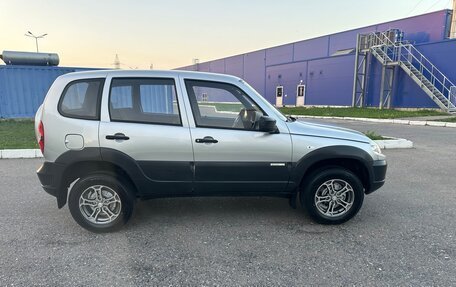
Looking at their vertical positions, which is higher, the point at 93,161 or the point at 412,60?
the point at 412,60

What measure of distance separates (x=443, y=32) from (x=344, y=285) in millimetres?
27375

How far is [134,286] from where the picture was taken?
2.52m

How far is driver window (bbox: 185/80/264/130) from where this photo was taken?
3502mm

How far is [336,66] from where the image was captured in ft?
92.3

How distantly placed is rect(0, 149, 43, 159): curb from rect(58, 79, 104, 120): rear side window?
481 centimetres

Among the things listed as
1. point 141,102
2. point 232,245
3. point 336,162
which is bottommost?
point 232,245

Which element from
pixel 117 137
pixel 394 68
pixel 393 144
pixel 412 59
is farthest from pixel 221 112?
pixel 412 59

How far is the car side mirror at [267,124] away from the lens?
333 centimetres

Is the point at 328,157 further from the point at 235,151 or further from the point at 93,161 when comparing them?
the point at 93,161

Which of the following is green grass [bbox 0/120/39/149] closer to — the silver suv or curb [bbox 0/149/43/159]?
curb [bbox 0/149/43/159]

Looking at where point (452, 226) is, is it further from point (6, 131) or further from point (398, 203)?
point (6, 131)

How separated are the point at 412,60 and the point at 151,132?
982 inches

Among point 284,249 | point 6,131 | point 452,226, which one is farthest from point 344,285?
point 6,131

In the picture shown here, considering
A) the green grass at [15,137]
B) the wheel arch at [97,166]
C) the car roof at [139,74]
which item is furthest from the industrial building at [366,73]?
the wheel arch at [97,166]
